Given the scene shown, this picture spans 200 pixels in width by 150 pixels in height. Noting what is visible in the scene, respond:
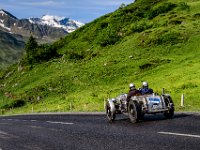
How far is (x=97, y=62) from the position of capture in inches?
3898

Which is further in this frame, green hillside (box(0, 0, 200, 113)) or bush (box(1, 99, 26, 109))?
bush (box(1, 99, 26, 109))

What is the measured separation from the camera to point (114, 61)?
93875 mm

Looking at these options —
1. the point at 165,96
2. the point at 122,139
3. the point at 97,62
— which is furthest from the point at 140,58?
the point at 122,139

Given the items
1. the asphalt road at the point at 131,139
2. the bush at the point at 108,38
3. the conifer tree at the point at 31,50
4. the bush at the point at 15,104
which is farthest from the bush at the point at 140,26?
the asphalt road at the point at 131,139

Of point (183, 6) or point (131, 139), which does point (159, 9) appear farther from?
point (131, 139)

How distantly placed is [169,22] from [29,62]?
40.7m

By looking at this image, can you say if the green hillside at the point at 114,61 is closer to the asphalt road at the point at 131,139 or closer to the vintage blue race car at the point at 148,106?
the vintage blue race car at the point at 148,106

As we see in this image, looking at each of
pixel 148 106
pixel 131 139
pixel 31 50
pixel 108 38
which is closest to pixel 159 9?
pixel 108 38

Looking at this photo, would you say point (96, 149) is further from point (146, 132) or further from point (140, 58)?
point (140, 58)

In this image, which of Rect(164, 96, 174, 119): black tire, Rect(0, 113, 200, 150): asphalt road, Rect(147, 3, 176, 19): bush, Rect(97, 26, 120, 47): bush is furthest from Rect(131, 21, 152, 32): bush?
Rect(0, 113, 200, 150): asphalt road

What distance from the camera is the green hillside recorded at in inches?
2904

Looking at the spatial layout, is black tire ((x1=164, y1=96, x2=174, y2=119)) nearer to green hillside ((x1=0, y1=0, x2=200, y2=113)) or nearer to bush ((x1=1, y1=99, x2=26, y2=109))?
green hillside ((x1=0, y1=0, x2=200, y2=113))

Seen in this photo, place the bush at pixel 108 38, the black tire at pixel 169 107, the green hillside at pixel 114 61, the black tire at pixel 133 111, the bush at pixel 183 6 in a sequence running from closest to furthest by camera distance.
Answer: the black tire at pixel 133 111 < the black tire at pixel 169 107 < the green hillside at pixel 114 61 < the bush at pixel 108 38 < the bush at pixel 183 6

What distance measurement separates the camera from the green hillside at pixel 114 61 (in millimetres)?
73750
